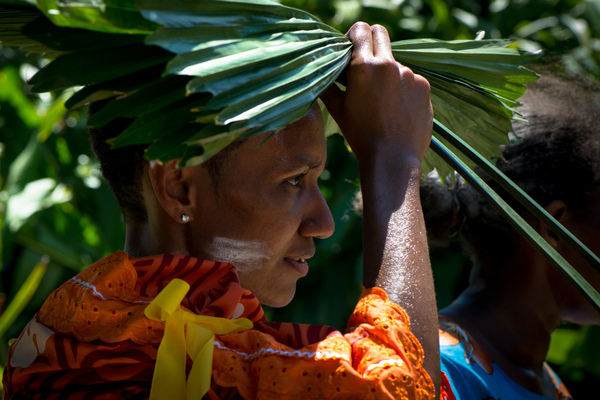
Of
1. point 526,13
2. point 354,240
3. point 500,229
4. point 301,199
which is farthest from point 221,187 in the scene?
point 526,13

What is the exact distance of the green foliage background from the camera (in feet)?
13.2

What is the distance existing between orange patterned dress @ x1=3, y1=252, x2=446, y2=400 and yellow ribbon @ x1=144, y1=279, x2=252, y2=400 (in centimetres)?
3

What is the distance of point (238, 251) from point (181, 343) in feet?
0.82

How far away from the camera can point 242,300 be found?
126 cm

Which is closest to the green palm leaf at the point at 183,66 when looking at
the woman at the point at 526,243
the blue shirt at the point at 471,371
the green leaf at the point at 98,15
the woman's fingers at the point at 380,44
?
the green leaf at the point at 98,15

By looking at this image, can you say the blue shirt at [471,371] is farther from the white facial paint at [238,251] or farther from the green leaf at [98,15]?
the green leaf at [98,15]

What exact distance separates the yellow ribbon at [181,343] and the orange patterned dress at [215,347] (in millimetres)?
29

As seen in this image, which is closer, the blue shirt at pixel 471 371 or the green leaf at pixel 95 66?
the green leaf at pixel 95 66

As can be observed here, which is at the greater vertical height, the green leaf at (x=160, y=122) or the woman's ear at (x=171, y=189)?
the green leaf at (x=160, y=122)

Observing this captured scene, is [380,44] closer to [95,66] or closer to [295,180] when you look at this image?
[295,180]

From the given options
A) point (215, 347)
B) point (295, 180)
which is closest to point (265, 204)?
point (295, 180)

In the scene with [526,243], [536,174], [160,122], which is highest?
[160,122]

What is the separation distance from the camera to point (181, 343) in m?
1.14

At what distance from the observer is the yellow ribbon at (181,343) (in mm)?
1098
